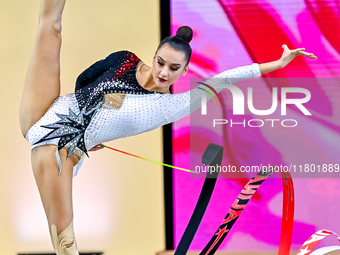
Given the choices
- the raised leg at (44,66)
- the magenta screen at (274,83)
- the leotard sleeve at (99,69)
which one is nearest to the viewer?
the raised leg at (44,66)

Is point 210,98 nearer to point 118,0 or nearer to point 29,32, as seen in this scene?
point 118,0

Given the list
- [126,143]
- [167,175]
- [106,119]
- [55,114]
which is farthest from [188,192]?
[55,114]

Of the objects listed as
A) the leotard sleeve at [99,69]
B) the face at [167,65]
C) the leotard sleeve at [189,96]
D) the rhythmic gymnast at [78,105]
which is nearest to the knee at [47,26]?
the rhythmic gymnast at [78,105]

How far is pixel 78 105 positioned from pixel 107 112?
142mm

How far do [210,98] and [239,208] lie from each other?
562mm

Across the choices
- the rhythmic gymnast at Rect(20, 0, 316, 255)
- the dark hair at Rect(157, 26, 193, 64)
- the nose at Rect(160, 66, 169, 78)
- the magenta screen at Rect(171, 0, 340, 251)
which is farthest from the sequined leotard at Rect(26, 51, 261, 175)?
the magenta screen at Rect(171, 0, 340, 251)

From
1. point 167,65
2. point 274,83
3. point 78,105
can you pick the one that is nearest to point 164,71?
point 167,65

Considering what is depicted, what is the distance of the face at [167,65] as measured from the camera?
1521mm

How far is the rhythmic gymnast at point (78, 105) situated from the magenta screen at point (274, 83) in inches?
15.5

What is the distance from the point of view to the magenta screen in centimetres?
198

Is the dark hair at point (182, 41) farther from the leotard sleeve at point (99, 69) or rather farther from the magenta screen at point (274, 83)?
the magenta screen at point (274, 83)

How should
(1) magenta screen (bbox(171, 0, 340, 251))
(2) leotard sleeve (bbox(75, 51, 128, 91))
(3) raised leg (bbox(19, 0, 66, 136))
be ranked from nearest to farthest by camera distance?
1. (3) raised leg (bbox(19, 0, 66, 136))
2. (2) leotard sleeve (bbox(75, 51, 128, 91))
3. (1) magenta screen (bbox(171, 0, 340, 251))

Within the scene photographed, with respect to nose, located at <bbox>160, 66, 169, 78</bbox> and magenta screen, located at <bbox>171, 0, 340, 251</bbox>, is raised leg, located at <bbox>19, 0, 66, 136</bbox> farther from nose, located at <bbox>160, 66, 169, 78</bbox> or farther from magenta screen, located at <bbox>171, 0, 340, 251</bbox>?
magenta screen, located at <bbox>171, 0, 340, 251</bbox>

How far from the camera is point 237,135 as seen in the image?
1.99 meters
